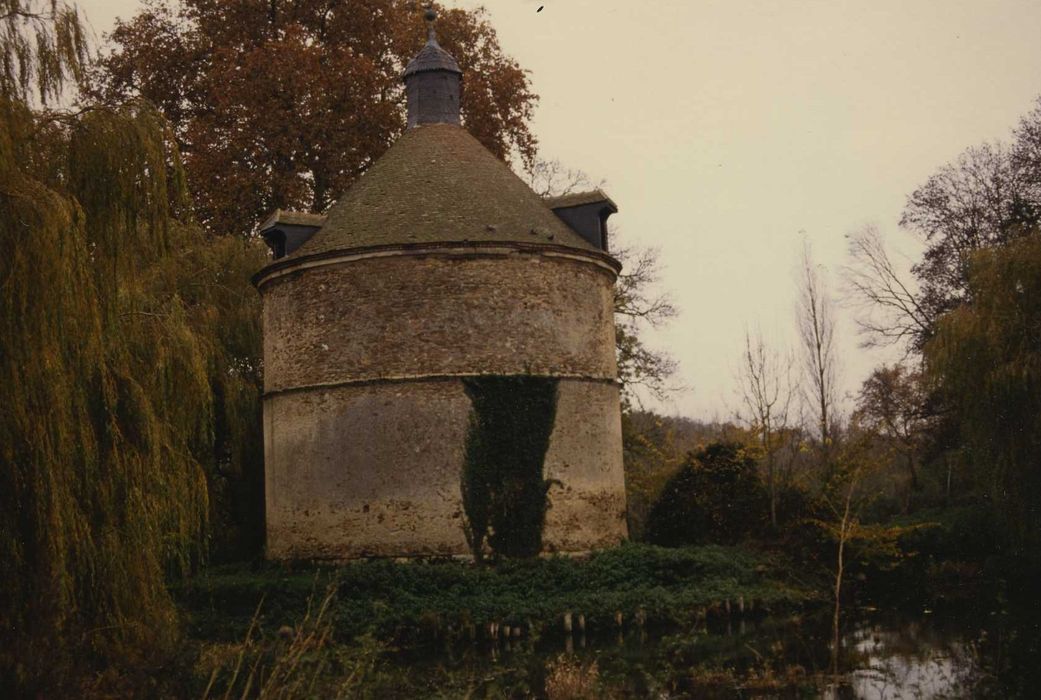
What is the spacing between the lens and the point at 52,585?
24.6 feet

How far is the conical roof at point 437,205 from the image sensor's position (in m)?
18.8

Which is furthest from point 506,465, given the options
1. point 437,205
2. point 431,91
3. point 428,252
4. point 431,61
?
point 431,61

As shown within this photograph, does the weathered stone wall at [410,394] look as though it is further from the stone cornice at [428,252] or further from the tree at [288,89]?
the tree at [288,89]

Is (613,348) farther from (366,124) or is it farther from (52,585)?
(52,585)

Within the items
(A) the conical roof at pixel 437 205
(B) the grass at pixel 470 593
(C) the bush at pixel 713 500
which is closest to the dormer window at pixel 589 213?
(A) the conical roof at pixel 437 205

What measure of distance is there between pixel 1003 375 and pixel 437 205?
33.2 feet

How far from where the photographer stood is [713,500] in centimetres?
2209

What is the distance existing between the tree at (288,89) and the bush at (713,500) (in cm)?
983

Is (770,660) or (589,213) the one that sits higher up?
(589,213)

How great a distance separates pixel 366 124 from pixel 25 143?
1696 centimetres

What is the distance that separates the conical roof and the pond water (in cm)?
680

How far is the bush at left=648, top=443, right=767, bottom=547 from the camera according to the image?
21859 millimetres

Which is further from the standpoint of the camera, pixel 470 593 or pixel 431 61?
pixel 431 61

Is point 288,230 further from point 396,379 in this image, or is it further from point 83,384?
point 83,384
